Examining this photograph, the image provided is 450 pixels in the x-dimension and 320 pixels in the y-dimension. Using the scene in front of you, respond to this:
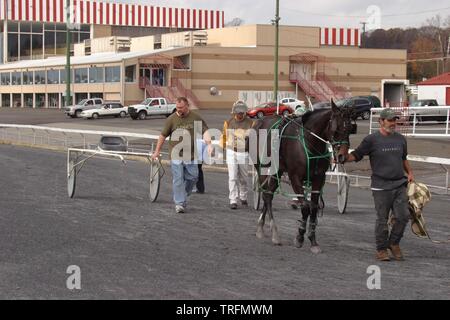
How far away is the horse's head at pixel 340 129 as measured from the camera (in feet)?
30.0

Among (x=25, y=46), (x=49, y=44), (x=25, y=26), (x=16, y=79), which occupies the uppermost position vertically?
(x=25, y=26)

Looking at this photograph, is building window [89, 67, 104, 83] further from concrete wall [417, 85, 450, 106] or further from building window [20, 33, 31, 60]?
concrete wall [417, 85, 450, 106]

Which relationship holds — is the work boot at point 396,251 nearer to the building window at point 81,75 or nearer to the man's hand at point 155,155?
the man's hand at point 155,155

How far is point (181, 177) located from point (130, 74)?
5894cm

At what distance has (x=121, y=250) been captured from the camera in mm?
9180

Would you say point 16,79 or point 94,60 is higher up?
point 94,60

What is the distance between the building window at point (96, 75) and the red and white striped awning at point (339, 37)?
90.9 feet

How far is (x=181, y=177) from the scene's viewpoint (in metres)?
12.8

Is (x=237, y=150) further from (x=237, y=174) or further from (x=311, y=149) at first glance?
(x=311, y=149)

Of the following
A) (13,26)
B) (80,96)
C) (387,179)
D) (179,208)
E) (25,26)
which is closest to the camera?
(387,179)

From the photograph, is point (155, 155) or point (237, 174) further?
point (237, 174)

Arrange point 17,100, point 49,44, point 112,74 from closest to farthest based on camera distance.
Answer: point 112,74
point 17,100
point 49,44

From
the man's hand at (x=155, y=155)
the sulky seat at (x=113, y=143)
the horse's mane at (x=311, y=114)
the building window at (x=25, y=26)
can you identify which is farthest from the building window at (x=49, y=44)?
the horse's mane at (x=311, y=114)

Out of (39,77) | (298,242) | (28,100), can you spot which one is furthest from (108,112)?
(298,242)
